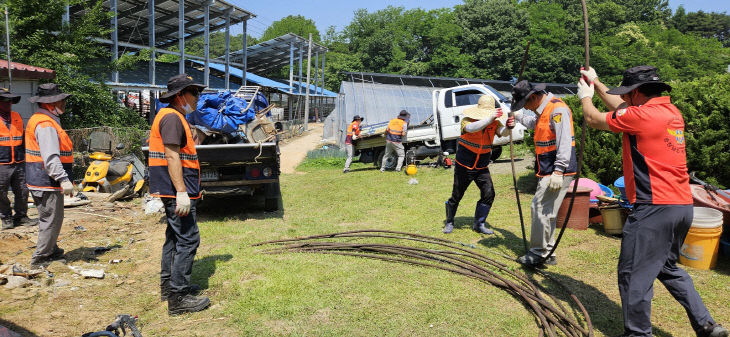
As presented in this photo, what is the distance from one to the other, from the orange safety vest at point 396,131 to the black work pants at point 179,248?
8499mm

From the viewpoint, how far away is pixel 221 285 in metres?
4.47

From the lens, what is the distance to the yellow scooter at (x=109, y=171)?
30.3ft

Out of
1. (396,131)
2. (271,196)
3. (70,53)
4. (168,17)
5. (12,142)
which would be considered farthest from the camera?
(168,17)

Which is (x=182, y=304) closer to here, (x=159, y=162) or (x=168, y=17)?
(x=159, y=162)

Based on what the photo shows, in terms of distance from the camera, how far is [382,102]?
720 inches

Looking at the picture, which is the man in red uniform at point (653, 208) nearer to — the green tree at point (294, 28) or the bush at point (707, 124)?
the bush at point (707, 124)

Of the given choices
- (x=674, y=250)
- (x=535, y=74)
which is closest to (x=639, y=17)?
(x=535, y=74)

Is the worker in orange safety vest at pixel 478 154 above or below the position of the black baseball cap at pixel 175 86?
below

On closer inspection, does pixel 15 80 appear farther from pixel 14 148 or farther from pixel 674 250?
pixel 674 250

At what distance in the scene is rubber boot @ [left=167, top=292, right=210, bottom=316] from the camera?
12.6ft

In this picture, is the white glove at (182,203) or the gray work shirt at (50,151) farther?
the gray work shirt at (50,151)

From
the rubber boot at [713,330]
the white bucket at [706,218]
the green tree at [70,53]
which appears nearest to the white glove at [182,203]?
the rubber boot at [713,330]

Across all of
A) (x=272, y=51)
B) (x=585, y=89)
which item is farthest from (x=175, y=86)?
(x=272, y=51)

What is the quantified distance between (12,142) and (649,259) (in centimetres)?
742
